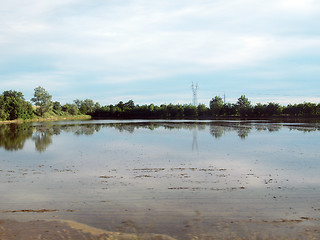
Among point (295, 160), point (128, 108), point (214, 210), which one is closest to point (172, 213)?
point (214, 210)

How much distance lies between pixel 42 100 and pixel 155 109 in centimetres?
6606

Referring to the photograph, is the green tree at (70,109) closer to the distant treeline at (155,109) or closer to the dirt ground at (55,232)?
the distant treeline at (155,109)

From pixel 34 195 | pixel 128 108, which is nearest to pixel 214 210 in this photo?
pixel 34 195

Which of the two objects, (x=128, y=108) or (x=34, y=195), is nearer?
(x=34, y=195)

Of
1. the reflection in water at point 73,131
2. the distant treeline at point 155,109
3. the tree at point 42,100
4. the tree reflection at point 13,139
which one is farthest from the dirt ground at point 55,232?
the tree at point 42,100

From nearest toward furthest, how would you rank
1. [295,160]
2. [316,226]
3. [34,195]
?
[316,226]
[34,195]
[295,160]

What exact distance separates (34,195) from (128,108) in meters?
166

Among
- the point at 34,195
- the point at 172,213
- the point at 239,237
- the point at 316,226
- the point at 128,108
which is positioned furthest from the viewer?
the point at 128,108

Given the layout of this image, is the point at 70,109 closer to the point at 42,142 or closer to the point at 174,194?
the point at 42,142

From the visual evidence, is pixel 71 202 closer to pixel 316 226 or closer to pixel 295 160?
pixel 316 226

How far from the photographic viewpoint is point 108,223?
7.16 m

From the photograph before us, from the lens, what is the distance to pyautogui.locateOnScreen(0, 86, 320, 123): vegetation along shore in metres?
90.8

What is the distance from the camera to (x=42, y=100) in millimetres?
119938

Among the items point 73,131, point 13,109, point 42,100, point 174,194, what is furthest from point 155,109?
point 174,194
